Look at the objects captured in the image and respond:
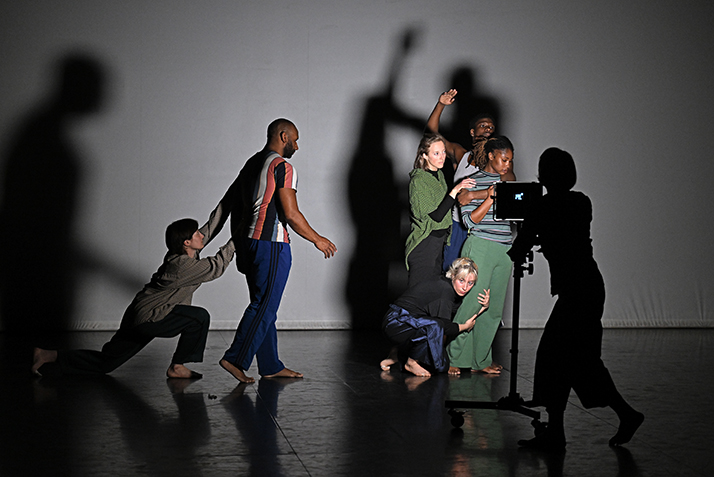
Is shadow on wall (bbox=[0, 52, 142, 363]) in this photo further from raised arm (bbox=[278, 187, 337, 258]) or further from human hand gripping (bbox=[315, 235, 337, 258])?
human hand gripping (bbox=[315, 235, 337, 258])

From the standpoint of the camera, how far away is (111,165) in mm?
6422

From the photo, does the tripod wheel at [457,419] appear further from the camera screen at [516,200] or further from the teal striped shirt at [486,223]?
the teal striped shirt at [486,223]

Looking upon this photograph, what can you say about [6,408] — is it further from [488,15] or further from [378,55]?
[488,15]

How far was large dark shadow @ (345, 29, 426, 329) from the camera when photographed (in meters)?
6.66

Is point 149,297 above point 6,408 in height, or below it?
above

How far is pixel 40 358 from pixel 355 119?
309 centimetres

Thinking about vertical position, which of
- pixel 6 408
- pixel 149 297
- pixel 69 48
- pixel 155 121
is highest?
pixel 69 48

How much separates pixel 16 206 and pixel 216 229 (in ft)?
7.94

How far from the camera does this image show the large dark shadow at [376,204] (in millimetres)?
6656

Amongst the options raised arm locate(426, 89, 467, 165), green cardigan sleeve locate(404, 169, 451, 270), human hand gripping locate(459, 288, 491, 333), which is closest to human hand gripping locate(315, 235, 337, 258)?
green cardigan sleeve locate(404, 169, 451, 270)

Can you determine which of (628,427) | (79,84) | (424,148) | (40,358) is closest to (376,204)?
(424,148)

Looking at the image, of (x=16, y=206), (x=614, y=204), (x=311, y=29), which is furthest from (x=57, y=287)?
(x=614, y=204)

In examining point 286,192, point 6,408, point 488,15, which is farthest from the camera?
point 488,15

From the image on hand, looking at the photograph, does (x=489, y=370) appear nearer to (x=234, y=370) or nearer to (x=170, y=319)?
(x=234, y=370)
